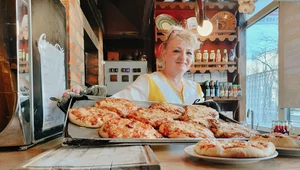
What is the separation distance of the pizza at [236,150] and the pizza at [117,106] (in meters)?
0.53

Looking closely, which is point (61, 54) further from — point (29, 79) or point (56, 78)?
point (29, 79)

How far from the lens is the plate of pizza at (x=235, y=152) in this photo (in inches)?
20.5

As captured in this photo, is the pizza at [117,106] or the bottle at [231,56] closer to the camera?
the pizza at [117,106]

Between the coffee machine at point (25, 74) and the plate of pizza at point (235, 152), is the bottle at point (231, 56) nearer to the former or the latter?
the coffee machine at point (25, 74)

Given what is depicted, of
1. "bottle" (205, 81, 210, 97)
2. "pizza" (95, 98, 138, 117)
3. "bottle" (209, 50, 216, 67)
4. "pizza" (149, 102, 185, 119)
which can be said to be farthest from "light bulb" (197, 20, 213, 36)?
"pizza" (95, 98, 138, 117)

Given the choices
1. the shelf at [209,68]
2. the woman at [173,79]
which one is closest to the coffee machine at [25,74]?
the woman at [173,79]

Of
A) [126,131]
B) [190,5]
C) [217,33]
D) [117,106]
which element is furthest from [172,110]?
[190,5]

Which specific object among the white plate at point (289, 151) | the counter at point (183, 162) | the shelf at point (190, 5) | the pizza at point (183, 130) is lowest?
the counter at point (183, 162)

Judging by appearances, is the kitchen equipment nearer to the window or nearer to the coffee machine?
the window

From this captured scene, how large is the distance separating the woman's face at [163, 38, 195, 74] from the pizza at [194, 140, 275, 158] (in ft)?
4.08

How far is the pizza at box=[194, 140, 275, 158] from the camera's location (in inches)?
20.8

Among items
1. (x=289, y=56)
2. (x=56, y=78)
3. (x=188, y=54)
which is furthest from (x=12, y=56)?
(x=289, y=56)

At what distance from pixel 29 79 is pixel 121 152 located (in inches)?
20.1

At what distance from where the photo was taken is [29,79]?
0.87m
